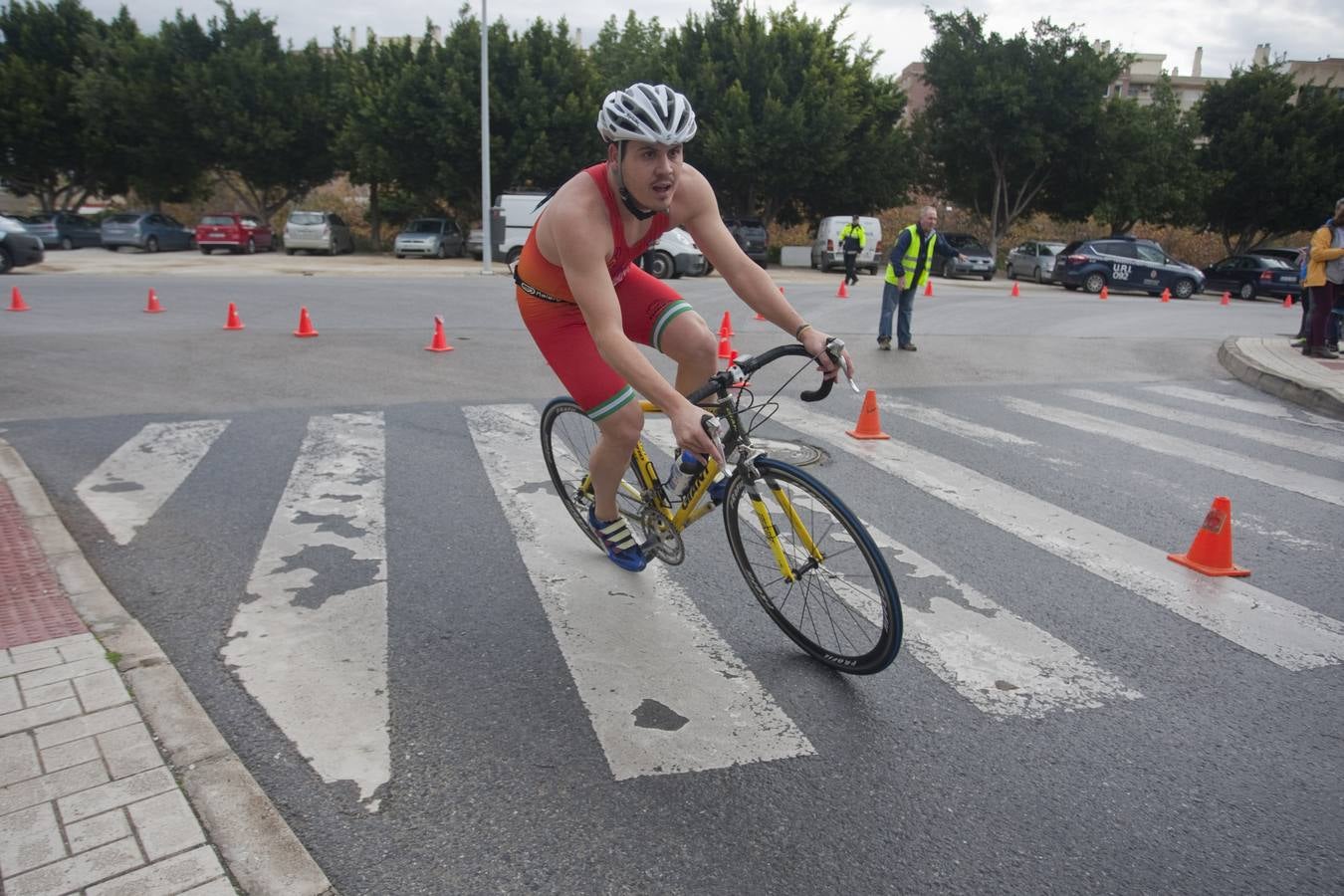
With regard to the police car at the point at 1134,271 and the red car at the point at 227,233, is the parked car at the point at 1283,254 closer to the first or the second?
the police car at the point at 1134,271

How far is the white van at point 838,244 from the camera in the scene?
105ft

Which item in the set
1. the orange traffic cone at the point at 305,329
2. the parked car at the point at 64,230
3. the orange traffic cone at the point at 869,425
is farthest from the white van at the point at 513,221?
the orange traffic cone at the point at 869,425

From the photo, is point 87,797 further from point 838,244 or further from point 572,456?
point 838,244

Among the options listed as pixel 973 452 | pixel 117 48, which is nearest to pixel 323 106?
pixel 117 48

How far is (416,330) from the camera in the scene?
1327cm

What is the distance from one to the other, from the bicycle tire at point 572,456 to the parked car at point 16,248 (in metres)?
22.0

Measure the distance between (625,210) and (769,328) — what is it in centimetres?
1143

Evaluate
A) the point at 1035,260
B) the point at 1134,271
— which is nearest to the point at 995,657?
the point at 1134,271

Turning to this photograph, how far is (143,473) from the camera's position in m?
6.09

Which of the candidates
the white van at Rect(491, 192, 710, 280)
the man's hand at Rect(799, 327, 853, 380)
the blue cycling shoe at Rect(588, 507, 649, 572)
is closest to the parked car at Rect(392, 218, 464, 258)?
the white van at Rect(491, 192, 710, 280)

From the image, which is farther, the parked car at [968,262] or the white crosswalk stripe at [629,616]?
the parked car at [968,262]

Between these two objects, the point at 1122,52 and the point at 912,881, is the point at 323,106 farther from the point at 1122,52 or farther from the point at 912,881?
the point at 912,881

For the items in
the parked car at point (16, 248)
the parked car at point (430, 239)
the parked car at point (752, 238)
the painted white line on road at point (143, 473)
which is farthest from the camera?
the parked car at point (430, 239)

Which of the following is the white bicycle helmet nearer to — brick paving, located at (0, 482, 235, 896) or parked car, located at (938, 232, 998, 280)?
brick paving, located at (0, 482, 235, 896)
